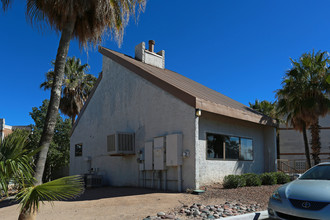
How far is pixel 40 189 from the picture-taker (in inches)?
207

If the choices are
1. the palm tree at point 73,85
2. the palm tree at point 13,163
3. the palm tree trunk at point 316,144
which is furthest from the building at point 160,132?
the palm tree at point 73,85

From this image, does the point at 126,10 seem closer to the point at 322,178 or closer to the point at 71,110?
the point at 322,178

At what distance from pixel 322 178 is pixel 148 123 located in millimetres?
8336

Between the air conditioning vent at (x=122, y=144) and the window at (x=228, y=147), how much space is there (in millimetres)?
3914

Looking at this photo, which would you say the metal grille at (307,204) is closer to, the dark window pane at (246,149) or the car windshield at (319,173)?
the car windshield at (319,173)

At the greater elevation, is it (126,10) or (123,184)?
(126,10)

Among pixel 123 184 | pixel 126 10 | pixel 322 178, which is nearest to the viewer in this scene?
pixel 322 178

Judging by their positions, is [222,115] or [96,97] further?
[96,97]

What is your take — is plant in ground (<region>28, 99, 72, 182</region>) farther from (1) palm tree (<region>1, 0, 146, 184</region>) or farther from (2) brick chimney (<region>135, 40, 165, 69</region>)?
(1) palm tree (<region>1, 0, 146, 184</region>)

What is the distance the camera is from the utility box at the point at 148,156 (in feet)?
43.1

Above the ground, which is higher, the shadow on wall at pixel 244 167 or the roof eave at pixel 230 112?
the roof eave at pixel 230 112

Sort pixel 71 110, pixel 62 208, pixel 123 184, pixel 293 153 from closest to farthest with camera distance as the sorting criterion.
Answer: pixel 62 208 → pixel 123 184 → pixel 71 110 → pixel 293 153

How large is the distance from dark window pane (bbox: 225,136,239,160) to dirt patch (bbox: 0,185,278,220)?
9.07ft

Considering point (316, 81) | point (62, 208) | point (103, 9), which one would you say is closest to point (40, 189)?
point (62, 208)
